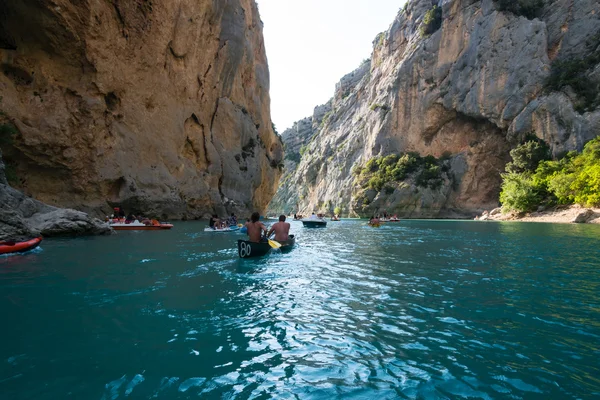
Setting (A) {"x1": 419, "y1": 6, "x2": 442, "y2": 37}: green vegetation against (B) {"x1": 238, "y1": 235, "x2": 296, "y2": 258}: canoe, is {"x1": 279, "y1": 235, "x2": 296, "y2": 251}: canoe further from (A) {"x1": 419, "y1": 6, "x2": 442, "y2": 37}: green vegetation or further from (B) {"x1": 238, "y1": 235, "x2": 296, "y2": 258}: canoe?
(A) {"x1": 419, "y1": 6, "x2": 442, "y2": 37}: green vegetation

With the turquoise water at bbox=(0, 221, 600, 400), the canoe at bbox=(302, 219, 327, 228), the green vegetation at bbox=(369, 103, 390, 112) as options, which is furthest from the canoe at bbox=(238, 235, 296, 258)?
the green vegetation at bbox=(369, 103, 390, 112)

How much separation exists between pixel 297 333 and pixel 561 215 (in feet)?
146

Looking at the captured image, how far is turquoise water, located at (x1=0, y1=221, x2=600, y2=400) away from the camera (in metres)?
3.36

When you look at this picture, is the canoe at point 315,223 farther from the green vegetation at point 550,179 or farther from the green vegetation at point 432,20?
the green vegetation at point 432,20

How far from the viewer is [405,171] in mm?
65312

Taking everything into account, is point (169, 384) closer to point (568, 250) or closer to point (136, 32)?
point (568, 250)

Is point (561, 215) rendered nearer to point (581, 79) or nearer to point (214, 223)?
point (581, 79)

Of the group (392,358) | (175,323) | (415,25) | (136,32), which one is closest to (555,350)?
(392,358)

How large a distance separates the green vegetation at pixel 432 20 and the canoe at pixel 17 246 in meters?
78.7

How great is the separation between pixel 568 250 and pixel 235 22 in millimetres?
41147

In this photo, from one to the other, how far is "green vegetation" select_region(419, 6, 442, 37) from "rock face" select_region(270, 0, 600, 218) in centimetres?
26

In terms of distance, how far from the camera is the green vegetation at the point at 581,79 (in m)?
47.5

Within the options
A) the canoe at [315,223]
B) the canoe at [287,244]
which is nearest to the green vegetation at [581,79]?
the canoe at [315,223]

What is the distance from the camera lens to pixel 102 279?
26.2 feet
